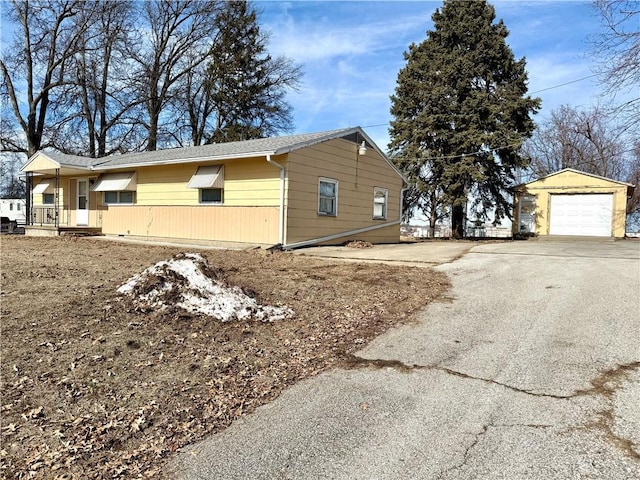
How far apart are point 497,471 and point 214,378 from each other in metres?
2.05

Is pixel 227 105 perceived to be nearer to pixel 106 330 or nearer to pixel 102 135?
pixel 102 135

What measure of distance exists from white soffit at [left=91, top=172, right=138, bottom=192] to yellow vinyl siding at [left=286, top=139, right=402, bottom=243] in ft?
22.8

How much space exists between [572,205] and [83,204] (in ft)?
71.9

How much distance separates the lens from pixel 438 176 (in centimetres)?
2148

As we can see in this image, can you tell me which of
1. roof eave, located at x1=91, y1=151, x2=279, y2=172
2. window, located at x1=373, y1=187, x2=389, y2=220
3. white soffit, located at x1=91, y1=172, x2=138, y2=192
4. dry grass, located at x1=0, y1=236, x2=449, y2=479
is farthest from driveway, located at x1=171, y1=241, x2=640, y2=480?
white soffit, located at x1=91, y1=172, x2=138, y2=192

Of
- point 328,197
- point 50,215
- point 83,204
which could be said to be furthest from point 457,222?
point 50,215

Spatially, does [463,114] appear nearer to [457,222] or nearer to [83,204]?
[457,222]

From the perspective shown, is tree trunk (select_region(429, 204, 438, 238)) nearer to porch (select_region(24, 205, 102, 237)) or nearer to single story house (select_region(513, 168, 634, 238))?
single story house (select_region(513, 168, 634, 238))

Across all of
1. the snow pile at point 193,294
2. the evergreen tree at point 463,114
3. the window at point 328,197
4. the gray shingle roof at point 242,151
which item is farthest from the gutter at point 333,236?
the snow pile at point 193,294

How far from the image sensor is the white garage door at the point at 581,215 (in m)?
19.8

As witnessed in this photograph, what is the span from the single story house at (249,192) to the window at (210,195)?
0.03m

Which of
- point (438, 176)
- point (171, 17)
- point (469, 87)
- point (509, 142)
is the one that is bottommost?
point (438, 176)

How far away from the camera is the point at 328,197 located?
13266mm

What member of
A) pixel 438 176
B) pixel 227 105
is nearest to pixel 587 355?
pixel 438 176
